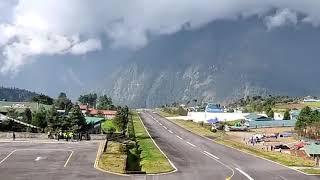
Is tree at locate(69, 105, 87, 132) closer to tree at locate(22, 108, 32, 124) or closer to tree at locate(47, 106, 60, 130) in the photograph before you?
tree at locate(47, 106, 60, 130)

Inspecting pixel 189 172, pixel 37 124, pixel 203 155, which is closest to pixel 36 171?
pixel 189 172

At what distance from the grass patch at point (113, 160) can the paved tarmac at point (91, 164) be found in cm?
Result: 127

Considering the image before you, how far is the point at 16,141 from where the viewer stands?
7919 centimetres

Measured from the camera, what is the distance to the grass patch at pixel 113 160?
172 feet

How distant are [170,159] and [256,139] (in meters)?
67.8

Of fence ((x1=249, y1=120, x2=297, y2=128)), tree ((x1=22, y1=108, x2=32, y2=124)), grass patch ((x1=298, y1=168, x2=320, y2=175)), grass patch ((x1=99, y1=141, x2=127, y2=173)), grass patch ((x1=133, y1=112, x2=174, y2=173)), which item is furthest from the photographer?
fence ((x1=249, y1=120, x2=297, y2=128))

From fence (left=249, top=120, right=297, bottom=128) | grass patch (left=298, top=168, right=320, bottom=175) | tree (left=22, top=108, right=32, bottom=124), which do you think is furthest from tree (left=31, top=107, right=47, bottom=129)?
fence (left=249, top=120, right=297, bottom=128)

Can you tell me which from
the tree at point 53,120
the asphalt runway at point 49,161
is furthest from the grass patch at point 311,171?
the tree at point 53,120

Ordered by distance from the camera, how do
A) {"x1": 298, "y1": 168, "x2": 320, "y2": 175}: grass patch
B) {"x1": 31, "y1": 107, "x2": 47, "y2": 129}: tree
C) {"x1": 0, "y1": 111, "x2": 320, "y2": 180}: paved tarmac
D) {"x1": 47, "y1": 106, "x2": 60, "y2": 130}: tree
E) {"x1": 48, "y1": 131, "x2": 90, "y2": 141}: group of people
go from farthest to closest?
{"x1": 31, "y1": 107, "x2": 47, "y2": 129}: tree
{"x1": 47, "y1": 106, "x2": 60, "y2": 130}: tree
{"x1": 48, "y1": 131, "x2": 90, "y2": 141}: group of people
{"x1": 298, "y1": 168, "x2": 320, "y2": 175}: grass patch
{"x1": 0, "y1": 111, "x2": 320, "y2": 180}: paved tarmac

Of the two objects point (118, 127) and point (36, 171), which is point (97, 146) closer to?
point (36, 171)

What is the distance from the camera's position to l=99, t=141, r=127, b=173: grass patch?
52.3 metres

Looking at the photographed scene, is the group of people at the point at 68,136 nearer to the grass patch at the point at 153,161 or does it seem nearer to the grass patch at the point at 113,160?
the grass patch at the point at 153,161

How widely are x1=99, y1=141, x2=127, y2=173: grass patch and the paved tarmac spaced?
1265 millimetres

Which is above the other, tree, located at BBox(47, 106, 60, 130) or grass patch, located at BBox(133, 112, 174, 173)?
tree, located at BBox(47, 106, 60, 130)
